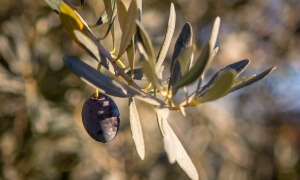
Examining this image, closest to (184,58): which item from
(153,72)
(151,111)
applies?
(153,72)

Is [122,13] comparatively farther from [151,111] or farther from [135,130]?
[151,111]

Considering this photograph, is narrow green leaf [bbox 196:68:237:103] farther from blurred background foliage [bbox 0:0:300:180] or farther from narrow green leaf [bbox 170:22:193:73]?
blurred background foliage [bbox 0:0:300:180]

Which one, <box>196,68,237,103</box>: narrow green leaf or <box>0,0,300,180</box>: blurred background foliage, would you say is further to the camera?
<box>0,0,300,180</box>: blurred background foliage

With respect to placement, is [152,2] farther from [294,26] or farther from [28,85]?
[294,26]

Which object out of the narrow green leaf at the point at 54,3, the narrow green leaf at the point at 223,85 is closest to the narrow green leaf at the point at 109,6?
the narrow green leaf at the point at 54,3

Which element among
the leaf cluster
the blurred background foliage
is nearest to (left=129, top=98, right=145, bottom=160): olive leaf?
the leaf cluster

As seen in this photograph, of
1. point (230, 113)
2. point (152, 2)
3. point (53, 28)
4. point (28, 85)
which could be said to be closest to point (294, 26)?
point (230, 113)
